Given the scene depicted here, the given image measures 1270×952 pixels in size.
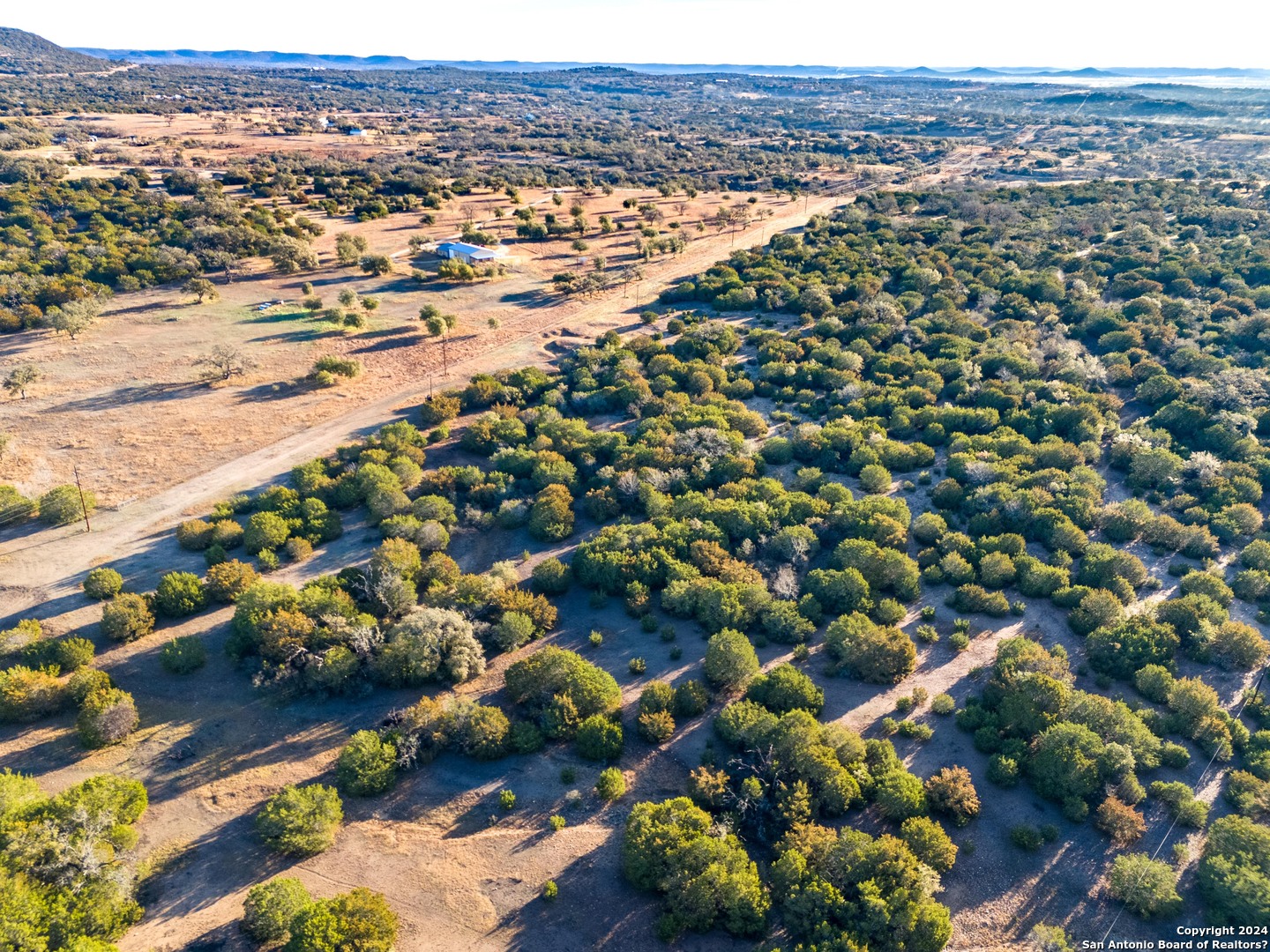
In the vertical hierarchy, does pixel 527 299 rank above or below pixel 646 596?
above

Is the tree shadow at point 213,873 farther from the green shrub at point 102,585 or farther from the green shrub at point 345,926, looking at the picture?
the green shrub at point 102,585

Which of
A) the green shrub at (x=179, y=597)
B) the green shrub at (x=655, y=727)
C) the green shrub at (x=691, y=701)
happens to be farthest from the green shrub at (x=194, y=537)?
the green shrub at (x=691, y=701)

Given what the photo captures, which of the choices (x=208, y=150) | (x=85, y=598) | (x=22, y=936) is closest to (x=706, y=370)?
(x=85, y=598)

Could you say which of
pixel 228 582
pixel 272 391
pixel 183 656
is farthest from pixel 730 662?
pixel 272 391

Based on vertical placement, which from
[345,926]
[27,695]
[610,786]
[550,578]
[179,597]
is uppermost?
[179,597]

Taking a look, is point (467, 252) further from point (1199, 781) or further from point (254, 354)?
point (1199, 781)

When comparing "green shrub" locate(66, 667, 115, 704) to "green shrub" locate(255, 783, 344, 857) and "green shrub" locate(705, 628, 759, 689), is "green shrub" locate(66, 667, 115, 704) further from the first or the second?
"green shrub" locate(705, 628, 759, 689)
